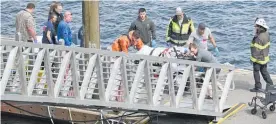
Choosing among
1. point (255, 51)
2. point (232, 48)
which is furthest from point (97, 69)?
point (232, 48)

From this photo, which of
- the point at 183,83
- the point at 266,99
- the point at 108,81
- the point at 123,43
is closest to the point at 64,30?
the point at 123,43

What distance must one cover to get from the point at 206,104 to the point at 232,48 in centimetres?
1230

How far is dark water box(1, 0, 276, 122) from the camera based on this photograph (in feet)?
82.3

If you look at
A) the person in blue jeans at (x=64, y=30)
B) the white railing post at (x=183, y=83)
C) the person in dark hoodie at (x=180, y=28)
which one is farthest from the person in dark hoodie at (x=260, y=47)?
the person in blue jeans at (x=64, y=30)

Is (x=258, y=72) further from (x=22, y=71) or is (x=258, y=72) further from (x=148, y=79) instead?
(x=22, y=71)

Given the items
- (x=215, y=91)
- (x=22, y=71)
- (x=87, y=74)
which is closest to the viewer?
(x=22, y=71)

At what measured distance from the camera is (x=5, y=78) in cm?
1020

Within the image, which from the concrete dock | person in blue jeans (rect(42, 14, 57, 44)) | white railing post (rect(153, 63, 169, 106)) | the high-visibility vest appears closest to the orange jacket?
the high-visibility vest

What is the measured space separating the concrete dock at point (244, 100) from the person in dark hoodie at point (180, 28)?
1.45 m

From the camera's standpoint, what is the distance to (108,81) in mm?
11250

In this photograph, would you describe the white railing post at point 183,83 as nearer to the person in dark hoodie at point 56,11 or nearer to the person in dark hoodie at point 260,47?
the person in dark hoodie at point 260,47

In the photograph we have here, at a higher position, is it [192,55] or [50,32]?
[50,32]

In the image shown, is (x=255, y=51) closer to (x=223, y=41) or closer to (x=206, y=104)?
(x=206, y=104)

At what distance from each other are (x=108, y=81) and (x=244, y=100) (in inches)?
135
